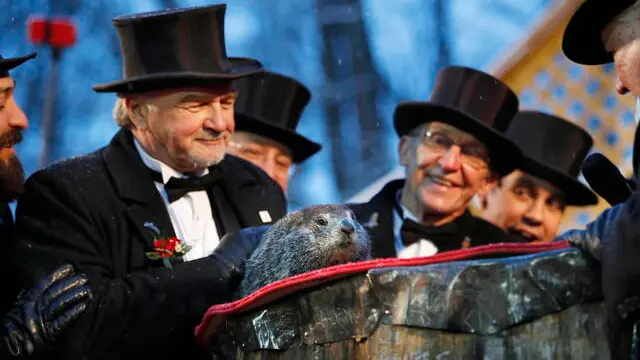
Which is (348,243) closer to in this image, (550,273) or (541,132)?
(550,273)

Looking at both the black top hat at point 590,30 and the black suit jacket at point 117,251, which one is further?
the black suit jacket at point 117,251

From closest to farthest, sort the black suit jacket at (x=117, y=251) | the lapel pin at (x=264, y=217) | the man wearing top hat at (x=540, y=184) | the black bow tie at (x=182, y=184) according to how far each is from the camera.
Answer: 1. the black suit jacket at (x=117, y=251)
2. the black bow tie at (x=182, y=184)
3. the lapel pin at (x=264, y=217)
4. the man wearing top hat at (x=540, y=184)

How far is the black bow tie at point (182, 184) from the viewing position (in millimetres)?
5391

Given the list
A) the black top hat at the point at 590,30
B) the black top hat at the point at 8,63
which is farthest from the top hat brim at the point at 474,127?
the black top hat at the point at 590,30

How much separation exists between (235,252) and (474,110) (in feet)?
7.63

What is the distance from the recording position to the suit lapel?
520 centimetres

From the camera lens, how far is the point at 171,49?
5.64 m

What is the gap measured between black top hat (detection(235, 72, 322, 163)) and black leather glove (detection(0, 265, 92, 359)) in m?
2.58

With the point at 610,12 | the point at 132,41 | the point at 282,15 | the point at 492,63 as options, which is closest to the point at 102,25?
the point at 282,15

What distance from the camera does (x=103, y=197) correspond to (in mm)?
5207

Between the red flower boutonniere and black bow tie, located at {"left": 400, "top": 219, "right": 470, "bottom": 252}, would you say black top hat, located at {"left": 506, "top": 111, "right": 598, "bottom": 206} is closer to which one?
black bow tie, located at {"left": 400, "top": 219, "right": 470, "bottom": 252}

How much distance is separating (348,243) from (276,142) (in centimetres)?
274

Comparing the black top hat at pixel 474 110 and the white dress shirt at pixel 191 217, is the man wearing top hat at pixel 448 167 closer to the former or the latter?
the black top hat at pixel 474 110

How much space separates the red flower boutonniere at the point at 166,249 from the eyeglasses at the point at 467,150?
2.11 meters
